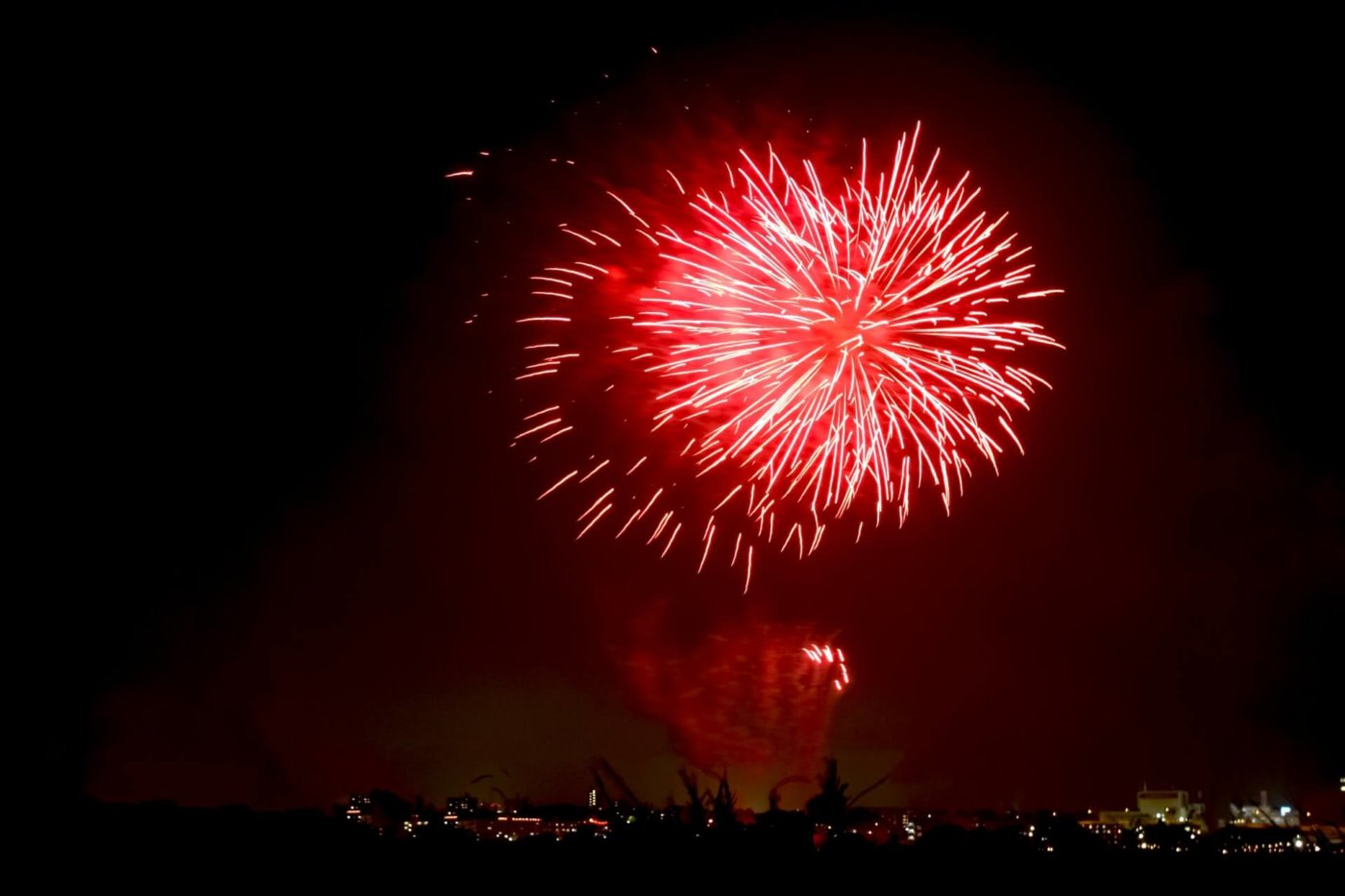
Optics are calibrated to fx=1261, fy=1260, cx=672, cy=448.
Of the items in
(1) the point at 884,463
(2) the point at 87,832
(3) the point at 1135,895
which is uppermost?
(1) the point at 884,463

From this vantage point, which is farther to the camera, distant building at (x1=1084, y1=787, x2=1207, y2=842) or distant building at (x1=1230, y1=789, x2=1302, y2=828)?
distant building at (x1=1084, y1=787, x2=1207, y2=842)

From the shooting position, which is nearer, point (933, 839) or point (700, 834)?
point (700, 834)

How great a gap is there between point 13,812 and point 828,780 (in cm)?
953

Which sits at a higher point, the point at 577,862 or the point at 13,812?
the point at 13,812

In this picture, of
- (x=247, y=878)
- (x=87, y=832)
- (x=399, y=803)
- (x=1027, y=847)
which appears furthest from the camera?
(x=399, y=803)

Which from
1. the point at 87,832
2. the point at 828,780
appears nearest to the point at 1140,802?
the point at 828,780

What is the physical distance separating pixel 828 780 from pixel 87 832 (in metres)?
9.62

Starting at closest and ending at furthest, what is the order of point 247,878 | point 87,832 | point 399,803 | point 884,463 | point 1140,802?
point 247,878 → point 87,832 → point 884,463 → point 399,803 → point 1140,802

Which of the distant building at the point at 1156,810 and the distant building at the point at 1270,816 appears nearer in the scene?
the distant building at the point at 1270,816

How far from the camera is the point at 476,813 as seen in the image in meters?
30.5

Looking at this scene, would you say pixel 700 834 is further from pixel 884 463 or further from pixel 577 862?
pixel 884 463

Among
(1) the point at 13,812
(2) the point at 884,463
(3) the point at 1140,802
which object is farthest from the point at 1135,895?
(3) the point at 1140,802

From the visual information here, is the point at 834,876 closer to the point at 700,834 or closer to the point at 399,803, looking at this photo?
the point at 700,834

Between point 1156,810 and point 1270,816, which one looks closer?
point 1270,816
